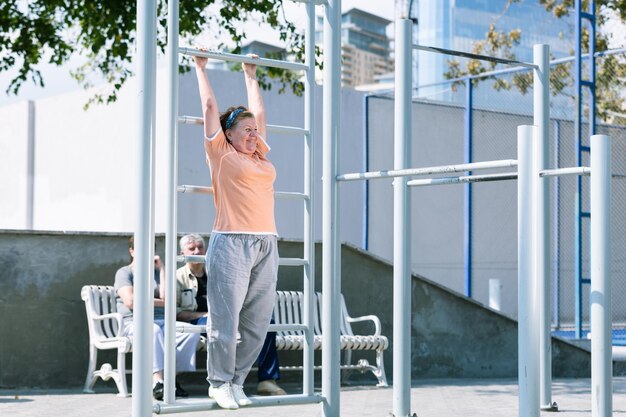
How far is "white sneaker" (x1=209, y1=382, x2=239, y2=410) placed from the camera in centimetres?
578

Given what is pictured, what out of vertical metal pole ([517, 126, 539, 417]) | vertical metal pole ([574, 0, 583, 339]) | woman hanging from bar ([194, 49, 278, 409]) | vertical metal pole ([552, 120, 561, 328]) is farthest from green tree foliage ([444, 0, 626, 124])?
vertical metal pole ([517, 126, 539, 417])

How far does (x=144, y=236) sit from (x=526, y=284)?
1.73 m

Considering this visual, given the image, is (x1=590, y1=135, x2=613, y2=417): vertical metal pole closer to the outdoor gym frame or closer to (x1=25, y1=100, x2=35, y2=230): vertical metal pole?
the outdoor gym frame

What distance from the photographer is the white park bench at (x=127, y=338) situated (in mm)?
8617

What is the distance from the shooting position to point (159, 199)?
1498 cm

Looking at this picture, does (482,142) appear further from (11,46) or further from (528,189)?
(528,189)

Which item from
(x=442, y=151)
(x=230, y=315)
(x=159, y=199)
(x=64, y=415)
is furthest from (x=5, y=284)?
(x=442, y=151)

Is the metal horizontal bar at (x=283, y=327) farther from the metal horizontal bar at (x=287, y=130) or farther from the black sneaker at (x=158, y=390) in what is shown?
the black sneaker at (x=158, y=390)

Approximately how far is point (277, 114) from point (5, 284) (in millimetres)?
7392

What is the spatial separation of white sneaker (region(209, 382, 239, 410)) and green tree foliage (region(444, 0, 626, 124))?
29.7 ft

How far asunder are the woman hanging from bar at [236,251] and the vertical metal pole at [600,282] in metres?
1.58

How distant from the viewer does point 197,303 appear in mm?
8859

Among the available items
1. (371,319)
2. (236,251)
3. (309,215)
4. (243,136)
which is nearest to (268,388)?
(371,319)

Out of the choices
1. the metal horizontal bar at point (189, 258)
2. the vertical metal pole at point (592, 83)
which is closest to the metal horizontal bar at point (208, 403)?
the metal horizontal bar at point (189, 258)
